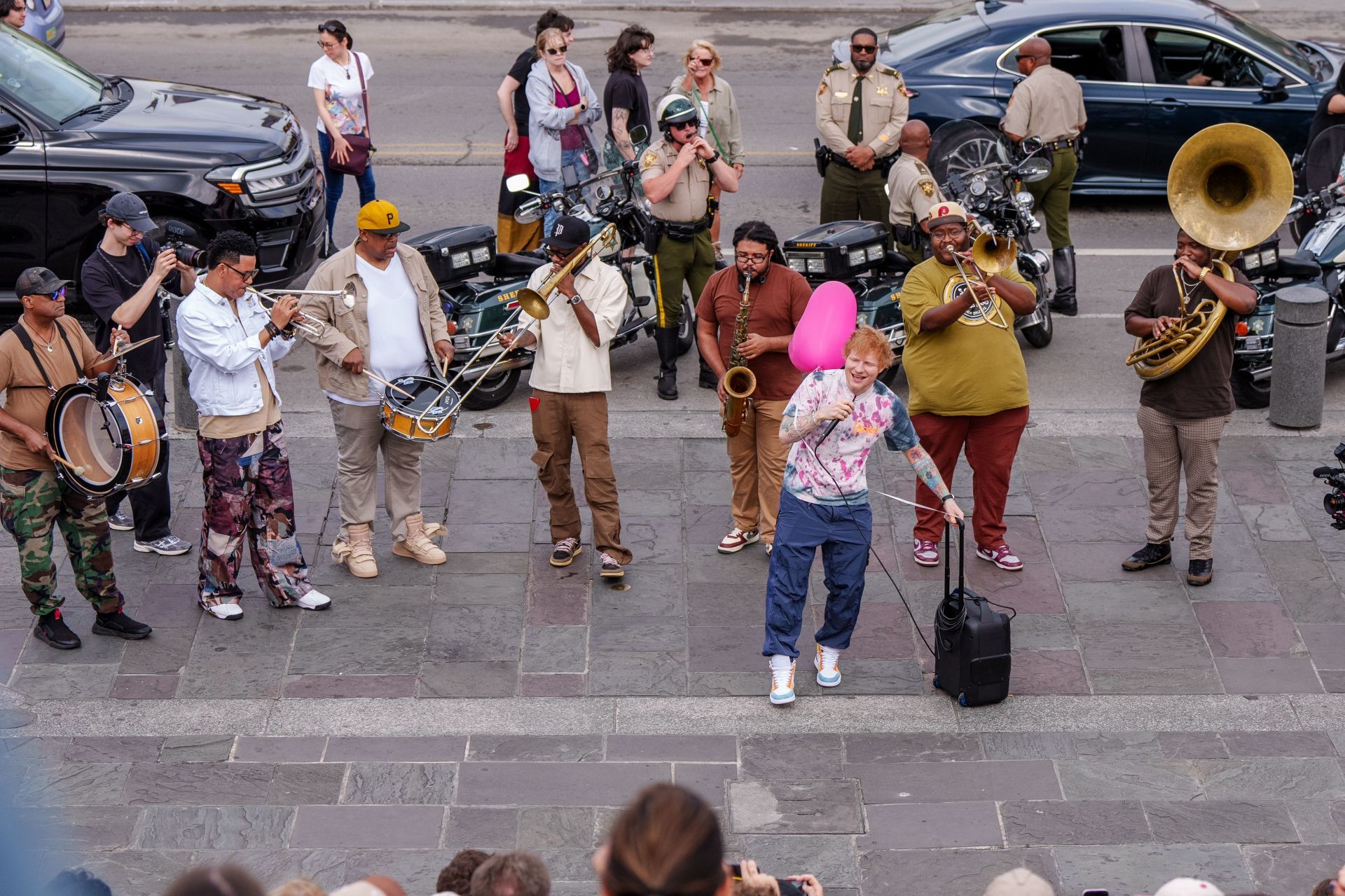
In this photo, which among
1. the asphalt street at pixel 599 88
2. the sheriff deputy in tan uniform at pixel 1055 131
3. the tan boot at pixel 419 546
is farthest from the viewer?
the sheriff deputy in tan uniform at pixel 1055 131

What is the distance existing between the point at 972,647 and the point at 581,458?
2.28 metres

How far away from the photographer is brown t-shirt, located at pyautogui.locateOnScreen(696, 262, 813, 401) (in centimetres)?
793

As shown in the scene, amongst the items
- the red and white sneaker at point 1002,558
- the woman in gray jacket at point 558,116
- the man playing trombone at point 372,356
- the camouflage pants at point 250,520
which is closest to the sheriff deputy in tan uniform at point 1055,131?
the woman in gray jacket at point 558,116

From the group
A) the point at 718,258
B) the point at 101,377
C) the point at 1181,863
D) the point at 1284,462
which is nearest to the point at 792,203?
the point at 718,258

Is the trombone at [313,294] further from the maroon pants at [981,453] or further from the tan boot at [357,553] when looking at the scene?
the maroon pants at [981,453]

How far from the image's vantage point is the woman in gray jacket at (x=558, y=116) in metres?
11.5

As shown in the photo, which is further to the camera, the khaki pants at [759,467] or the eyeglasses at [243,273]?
the khaki pants at [759,467]

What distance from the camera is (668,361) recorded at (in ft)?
33.8

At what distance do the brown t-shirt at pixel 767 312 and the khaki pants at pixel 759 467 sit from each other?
0.10m

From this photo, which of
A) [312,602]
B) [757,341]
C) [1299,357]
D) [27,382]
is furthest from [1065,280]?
[27,382]

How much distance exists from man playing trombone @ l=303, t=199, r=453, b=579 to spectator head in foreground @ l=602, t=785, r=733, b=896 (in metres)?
4.95

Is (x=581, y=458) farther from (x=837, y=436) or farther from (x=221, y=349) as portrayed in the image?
(x=221, y=349)

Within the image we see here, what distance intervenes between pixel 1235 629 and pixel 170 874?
16.4 feet

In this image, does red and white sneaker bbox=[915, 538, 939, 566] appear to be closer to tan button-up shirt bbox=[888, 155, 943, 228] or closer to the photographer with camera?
tan button-up shirt bbox=[888, 155, 943, 228]
